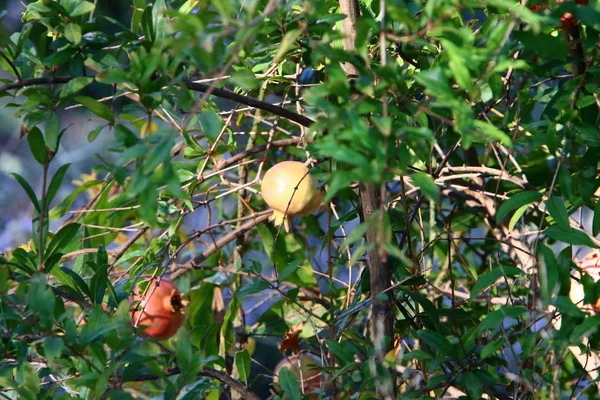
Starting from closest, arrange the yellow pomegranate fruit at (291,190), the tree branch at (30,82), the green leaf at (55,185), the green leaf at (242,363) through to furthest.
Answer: the tree branch at (30,82)
the green leaf at (55,185)
the green leaf at (242,363)
the yellow pomegranate fruit at (291,190)

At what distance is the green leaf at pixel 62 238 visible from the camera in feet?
2.60

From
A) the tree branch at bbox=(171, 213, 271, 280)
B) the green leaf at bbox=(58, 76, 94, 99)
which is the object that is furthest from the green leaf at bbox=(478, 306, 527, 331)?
the tree branch at bbox=(171, 213, 271, 280)

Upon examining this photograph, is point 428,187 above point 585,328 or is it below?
above

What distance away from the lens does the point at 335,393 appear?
2.89 feet

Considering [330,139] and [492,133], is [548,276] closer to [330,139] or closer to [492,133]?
[492,133]

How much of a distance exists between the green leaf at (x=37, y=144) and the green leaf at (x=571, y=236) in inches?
18.3

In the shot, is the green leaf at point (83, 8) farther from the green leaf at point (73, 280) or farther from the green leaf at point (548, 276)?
the green leaf at point (548, 276)

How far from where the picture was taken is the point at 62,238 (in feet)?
2.62

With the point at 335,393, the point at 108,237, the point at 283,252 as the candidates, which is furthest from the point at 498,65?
the point at 108,237

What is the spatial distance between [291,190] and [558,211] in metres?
0.36

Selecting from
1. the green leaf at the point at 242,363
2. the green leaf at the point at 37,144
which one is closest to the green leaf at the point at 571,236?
the green leaf at the point at 242,363

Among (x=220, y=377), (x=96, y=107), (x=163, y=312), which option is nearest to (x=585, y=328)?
(x=220, y=377)

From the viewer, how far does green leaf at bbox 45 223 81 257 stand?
0.79 metres

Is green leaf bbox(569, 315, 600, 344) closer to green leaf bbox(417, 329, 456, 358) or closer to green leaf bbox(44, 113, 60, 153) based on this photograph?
green leaf bbox(417, 329, 456, 358)
